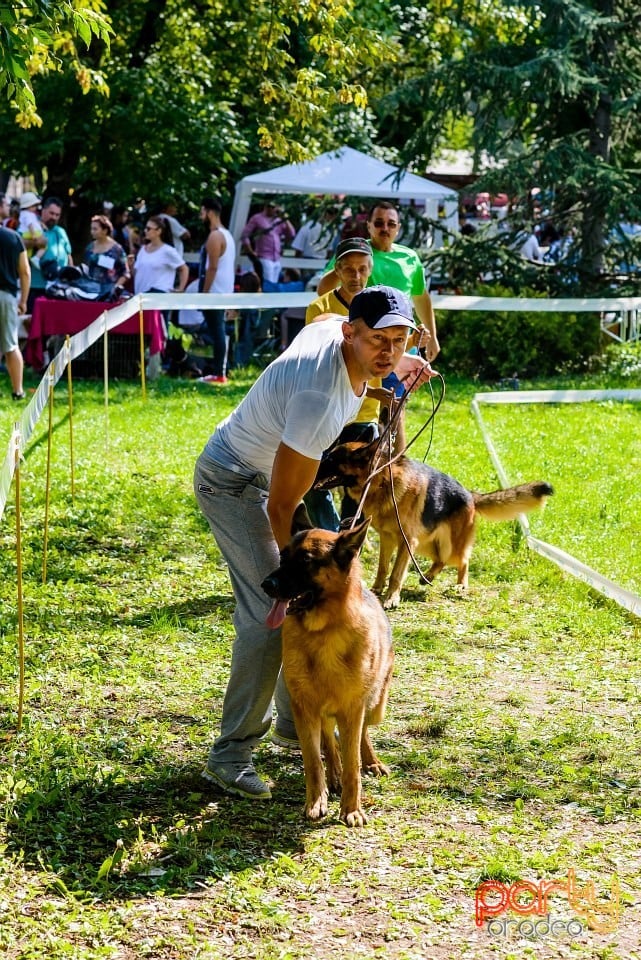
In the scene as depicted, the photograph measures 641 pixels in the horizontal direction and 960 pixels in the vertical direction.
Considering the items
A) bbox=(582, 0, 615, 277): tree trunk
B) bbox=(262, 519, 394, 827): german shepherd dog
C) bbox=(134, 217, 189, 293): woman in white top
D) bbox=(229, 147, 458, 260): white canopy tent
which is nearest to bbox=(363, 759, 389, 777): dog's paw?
bbox=(262, 519, 394, 827): german shepherd dog

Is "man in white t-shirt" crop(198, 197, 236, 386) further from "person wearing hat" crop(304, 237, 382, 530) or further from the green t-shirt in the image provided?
"person wearing hat" crop(304, 237, 382, 530)

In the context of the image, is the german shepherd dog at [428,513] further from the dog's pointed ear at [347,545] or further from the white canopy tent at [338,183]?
the white canopy tent at [338,183]

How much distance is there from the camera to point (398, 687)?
616cm

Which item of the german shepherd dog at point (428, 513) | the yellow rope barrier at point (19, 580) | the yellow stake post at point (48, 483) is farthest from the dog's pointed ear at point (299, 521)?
the yellow stake post at point (48, 483)

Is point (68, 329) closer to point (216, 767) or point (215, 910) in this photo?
point (216, 767)

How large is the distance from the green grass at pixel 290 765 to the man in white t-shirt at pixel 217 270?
21.1 ft

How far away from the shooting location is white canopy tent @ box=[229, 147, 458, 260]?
19.4 m

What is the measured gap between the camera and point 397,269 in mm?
7918

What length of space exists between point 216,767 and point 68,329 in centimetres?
1115

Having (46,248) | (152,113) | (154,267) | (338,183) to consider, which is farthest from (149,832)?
(152,113)

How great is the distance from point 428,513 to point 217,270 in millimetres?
9039

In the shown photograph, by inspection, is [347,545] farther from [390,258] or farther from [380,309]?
[390,258]

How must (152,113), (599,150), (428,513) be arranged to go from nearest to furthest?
1. (428,513)
2. (599,150)
3. (152,113)

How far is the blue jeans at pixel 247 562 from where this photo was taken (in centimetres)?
463
